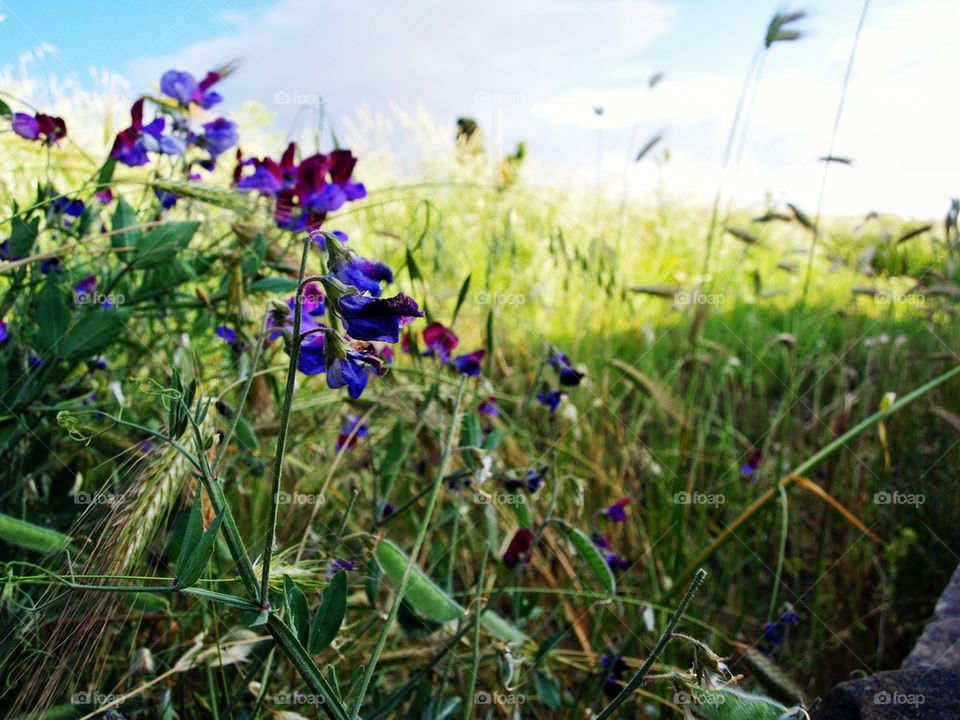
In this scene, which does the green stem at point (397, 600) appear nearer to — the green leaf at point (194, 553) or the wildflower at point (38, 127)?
the green leaf at point (194, 553)

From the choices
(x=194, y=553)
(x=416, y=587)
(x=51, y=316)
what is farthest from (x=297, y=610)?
(x=51, y=316)

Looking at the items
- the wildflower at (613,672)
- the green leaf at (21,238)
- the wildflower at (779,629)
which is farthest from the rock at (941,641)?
the green leaf at (21,238)

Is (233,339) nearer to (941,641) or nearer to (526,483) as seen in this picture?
(526,483)

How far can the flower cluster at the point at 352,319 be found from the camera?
2.10 feet

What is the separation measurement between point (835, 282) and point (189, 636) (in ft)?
10.6

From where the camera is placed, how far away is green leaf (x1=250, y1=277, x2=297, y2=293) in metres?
1.25

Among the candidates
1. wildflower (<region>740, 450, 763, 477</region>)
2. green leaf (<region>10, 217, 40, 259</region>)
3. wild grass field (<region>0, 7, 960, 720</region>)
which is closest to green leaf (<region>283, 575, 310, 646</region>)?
wild grass field (<region>0, 7, 960, 720</region>)

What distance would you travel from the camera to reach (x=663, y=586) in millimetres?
1745

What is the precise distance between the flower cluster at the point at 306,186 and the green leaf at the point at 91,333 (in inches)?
10.3

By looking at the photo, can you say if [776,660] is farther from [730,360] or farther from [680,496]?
[730,360]

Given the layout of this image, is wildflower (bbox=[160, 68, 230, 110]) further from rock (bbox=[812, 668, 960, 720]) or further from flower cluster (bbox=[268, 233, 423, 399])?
rock (bbox=[812, 668, 960, 720])

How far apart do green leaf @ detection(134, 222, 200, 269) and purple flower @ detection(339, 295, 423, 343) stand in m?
0.66

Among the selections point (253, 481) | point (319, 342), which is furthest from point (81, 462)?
point (319, 342)

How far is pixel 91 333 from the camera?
1.19 meters
